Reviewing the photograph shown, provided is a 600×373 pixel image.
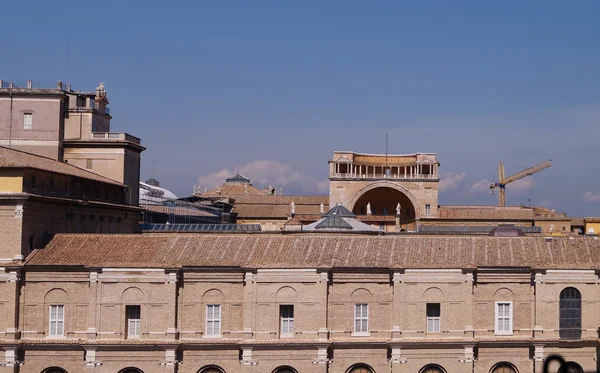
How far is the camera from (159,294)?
54594 mm

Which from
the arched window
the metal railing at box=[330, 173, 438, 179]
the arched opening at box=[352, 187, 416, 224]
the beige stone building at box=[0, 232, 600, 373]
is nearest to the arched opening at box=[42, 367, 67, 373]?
the beige stone building at box=[0, 232, 600, 373]

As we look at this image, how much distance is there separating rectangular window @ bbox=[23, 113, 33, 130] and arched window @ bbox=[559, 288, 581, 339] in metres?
39.3

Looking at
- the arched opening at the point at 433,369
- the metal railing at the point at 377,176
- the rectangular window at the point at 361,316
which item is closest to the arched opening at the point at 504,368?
the arched opening at the point at 433,369

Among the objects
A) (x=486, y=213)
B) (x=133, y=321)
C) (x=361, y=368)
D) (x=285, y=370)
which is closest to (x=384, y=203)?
(x=486, y=213)

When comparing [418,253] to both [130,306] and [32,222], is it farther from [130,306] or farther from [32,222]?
[32,222]

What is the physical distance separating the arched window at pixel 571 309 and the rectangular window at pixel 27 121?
129ft

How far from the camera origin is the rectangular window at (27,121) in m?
74.6

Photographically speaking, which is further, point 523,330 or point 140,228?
point 140,228

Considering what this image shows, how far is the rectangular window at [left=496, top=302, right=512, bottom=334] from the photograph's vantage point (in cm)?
5566

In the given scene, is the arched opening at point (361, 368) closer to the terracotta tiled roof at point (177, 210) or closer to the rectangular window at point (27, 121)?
the rectangular window at point (27, 121)

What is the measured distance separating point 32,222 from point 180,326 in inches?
388

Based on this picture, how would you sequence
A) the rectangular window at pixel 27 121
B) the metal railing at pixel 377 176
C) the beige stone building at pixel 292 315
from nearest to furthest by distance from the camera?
the beige stone building at pixel 292 315
the rectangular window at pixel 27 121
the metal railing at pixel 377 176

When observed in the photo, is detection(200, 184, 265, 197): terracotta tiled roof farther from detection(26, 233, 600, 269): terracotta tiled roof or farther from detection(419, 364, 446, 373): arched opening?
detection(419, 364, 446, 373): arched opening

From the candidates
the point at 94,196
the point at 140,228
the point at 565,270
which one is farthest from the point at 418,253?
the point at 140,228
